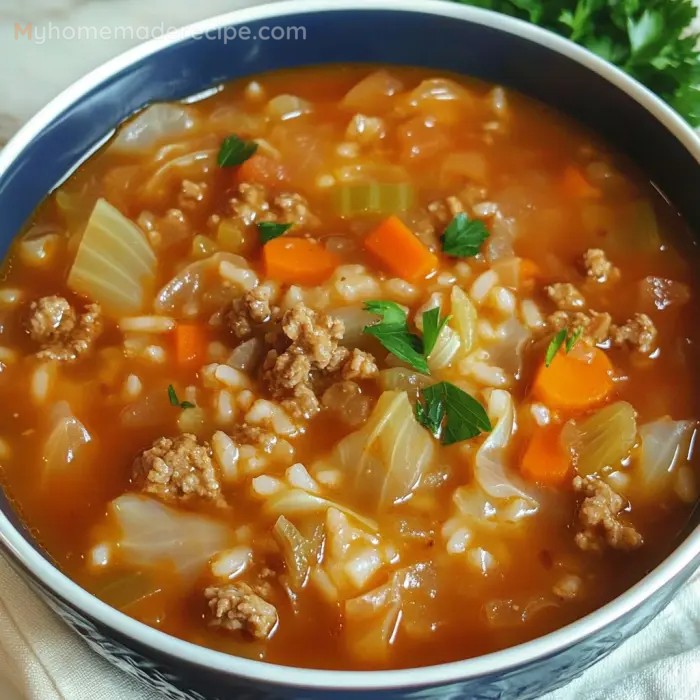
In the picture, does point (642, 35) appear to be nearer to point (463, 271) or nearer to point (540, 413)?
point (463, 271)

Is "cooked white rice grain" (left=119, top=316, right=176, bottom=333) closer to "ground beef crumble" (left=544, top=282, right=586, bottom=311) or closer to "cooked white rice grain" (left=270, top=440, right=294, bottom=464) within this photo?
"cooked white rice grain" (left=270, top=440, right=294, bottom=464)

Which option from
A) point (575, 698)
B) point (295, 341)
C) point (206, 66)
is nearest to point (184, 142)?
point (206, 66)

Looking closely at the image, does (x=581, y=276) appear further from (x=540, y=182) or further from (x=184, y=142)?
(x=184, y=142)

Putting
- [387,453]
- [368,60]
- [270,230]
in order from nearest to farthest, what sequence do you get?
[387,453]
[270,230]
[368,60]

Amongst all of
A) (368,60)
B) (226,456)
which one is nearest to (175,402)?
(226,456)

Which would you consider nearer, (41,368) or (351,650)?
(351,650)

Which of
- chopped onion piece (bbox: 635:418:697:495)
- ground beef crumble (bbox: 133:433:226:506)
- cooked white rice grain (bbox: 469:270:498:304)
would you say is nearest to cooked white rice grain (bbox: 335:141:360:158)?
cooked white rice grain (bbox: 469:270:498:304)
